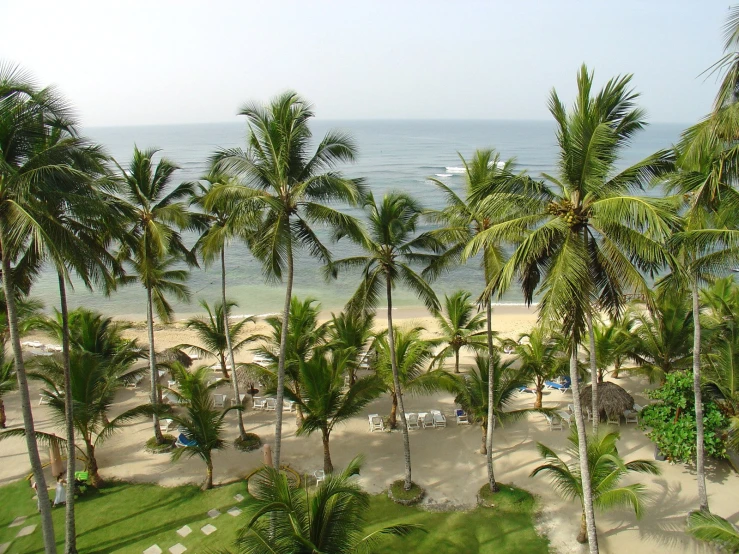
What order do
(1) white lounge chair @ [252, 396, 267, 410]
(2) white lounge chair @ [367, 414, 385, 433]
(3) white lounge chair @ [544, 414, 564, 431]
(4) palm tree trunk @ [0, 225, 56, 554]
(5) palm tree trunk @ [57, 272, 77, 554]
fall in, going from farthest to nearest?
(1) white lounge chair @ [252, 396, 267, 410] → (2) white lounge chair @ [367, 414, 385, 433] → (3) white lounge chair @ [544, 414, 564, 431] → (5) palm tree trunk @ [57, 272, 77, 554] → (4) palm tree trunk @ [0, 225, 56, 554]

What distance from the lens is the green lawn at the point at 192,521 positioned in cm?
989

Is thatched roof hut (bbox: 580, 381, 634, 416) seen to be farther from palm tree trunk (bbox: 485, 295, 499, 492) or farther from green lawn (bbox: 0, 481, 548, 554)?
green lawn (bbox: 0, 481, 548, 554)

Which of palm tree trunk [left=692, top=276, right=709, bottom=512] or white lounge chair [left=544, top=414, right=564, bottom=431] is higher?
palm tree trunk [left=692, top=276, right=709, bottom=512]

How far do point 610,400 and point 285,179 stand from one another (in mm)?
10314

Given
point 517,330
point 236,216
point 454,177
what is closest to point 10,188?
point 236,216

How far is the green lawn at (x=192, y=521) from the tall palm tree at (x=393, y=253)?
62.4 inches

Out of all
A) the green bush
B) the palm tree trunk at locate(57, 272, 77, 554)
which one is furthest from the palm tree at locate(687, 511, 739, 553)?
the palm tree trunk at locate(57, 272, 77, 554)

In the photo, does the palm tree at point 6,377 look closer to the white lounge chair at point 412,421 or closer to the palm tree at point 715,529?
the white lounge chair at point 412,421

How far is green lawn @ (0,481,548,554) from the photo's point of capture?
989cm

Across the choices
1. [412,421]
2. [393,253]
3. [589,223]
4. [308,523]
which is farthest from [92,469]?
[589,223]

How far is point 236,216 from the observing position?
1035 centimetres

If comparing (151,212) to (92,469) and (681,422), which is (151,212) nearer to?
(92,469)

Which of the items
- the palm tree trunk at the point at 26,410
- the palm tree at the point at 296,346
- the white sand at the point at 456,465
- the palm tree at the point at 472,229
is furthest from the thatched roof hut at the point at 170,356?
the palm tree at the point at 472,229

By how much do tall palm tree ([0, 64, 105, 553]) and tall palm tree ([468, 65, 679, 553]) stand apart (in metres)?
6.70
